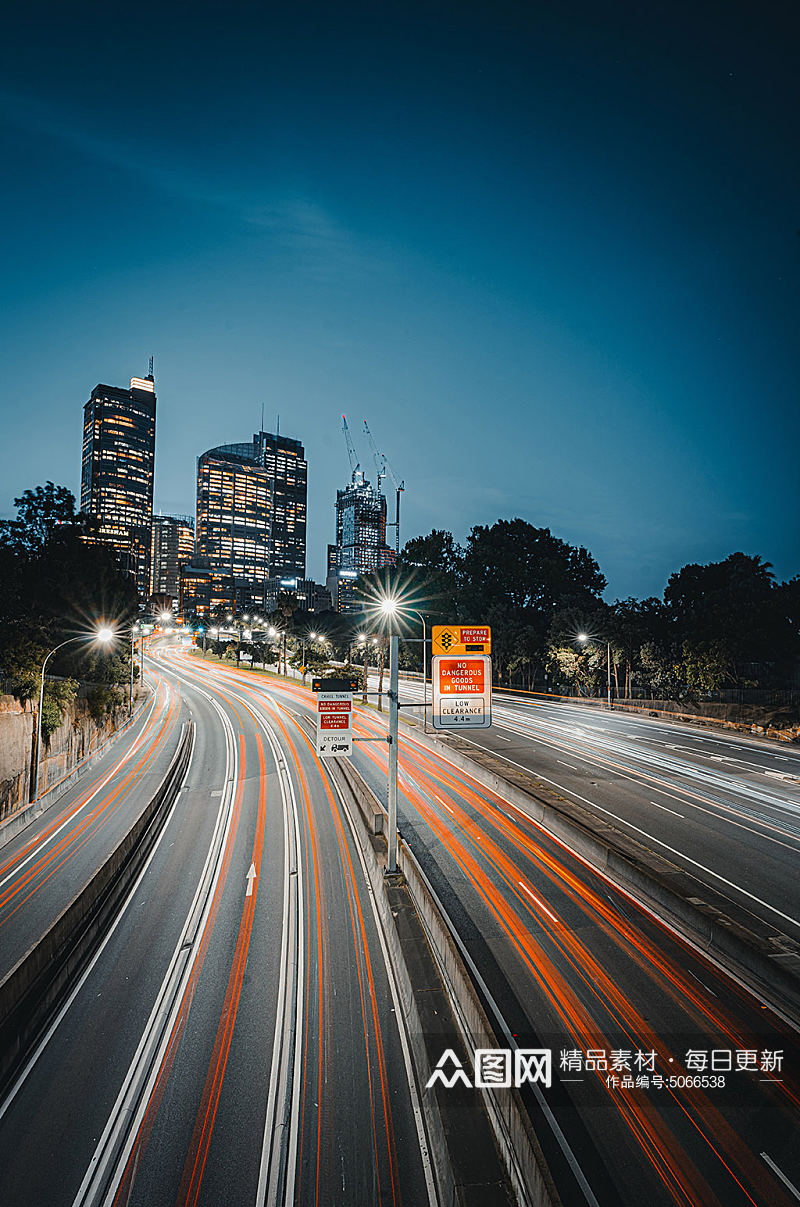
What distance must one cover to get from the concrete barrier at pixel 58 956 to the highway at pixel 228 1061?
47 centimetres

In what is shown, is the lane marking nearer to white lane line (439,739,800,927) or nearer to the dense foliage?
white lane line (439,739,800,927)

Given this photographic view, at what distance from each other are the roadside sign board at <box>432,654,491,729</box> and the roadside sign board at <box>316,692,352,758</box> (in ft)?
15.2

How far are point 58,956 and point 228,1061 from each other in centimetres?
653

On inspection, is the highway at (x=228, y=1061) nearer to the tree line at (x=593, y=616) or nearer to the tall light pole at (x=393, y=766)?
the tall light pole at (x=393, y=766)

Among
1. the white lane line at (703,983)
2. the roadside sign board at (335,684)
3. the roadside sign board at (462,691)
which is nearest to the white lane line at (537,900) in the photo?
the white lane line at (703,983)

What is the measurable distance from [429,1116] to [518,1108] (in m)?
2.39

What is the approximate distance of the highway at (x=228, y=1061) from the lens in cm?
923

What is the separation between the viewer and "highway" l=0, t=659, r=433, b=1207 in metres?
9.23

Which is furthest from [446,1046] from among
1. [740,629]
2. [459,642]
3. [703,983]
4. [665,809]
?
[740,629]

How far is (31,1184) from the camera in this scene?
9.16 metres

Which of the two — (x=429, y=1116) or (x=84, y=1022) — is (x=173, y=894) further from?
(x=429, y=1116)

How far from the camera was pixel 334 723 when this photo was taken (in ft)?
66.8

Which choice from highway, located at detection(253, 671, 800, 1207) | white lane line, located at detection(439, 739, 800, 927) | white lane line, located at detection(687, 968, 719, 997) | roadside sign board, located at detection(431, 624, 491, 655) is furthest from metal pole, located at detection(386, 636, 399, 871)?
white lane line, located at detection(439, 739, 800, 927)

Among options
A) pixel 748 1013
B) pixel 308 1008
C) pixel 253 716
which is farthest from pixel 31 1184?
pixel 253 716
